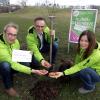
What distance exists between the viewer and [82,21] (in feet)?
24.5

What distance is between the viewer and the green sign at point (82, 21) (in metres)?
7.37

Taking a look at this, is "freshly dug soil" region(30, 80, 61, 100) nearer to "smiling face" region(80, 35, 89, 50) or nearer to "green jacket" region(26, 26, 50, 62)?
"green jacket" region(26, 26, 50, 62)

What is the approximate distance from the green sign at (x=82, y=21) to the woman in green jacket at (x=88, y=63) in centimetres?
240

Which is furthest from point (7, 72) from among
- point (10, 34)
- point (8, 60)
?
point (10, 34)

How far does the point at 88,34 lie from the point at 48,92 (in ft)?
4.21

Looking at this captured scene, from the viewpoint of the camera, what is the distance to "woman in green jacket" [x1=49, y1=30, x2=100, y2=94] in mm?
4848

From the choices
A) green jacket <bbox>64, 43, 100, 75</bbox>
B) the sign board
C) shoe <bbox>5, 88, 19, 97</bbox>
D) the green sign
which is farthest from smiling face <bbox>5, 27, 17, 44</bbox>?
the green sign

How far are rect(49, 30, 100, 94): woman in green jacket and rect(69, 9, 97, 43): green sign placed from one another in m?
2.40

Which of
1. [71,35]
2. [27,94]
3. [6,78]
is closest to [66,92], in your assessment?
[27,94]

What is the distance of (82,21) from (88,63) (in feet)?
Result: 9.19

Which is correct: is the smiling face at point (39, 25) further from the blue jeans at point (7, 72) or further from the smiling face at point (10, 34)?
the blue jeans at point (7, 72)

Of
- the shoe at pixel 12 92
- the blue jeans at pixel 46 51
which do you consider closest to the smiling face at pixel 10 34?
the shoe at pixel 12 92

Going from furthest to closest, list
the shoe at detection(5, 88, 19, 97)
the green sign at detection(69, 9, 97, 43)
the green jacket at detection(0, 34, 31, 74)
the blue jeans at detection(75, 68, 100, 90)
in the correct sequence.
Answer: the green sign at detection(69, 9, 97, 43)
the shoe at detection(5, 88, 19, 97)
the blue jeans at detection(75, 68, 100, 90)
the green jacket at detection(0, 34, 31, 74)

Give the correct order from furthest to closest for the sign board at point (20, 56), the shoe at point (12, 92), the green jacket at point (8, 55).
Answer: the sign board at point (20, 56) → the shoe at point (12, 92) → the green jacket at point (8, 55)
